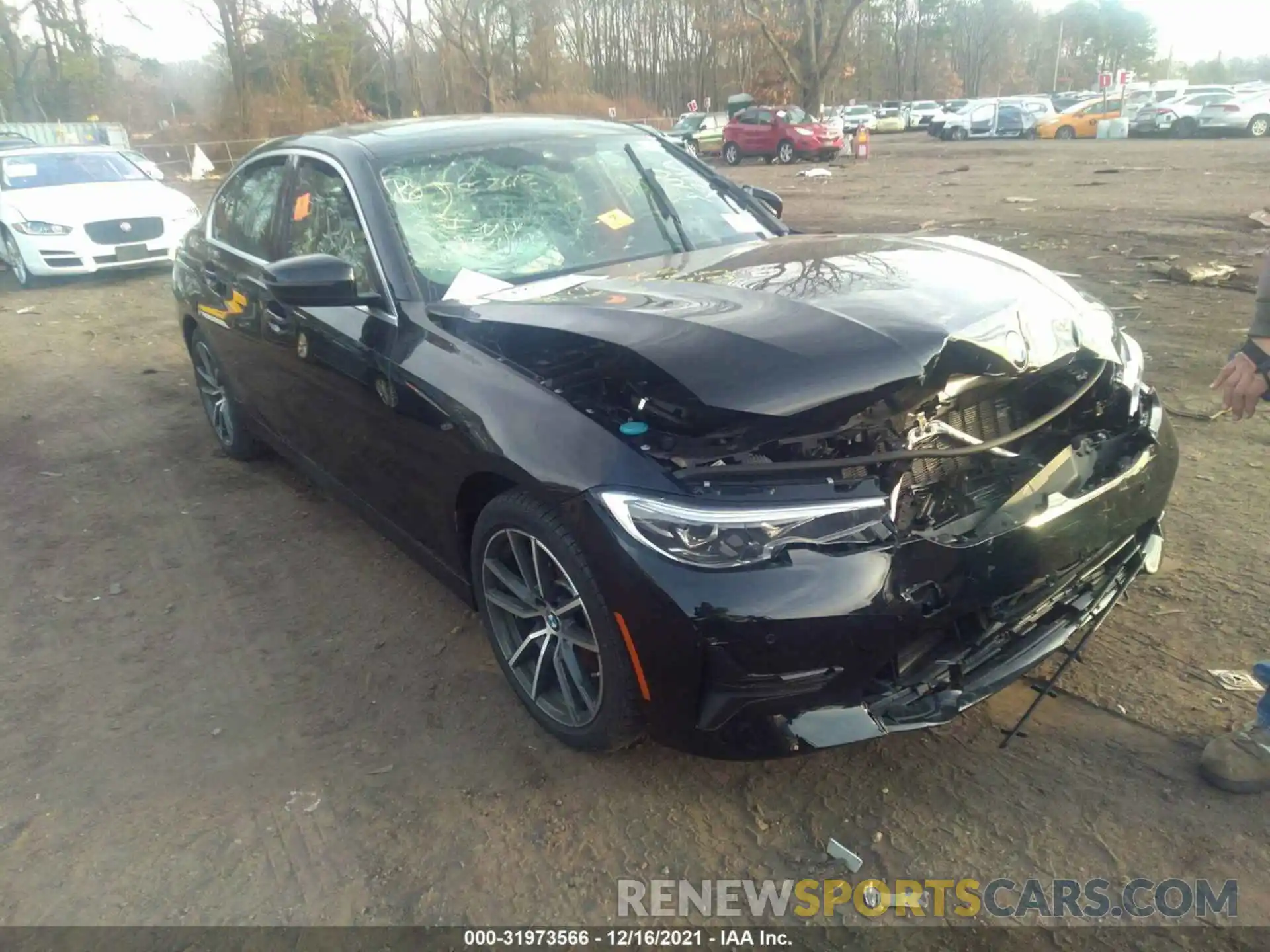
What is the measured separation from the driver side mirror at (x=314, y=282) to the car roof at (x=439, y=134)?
658 millimetres

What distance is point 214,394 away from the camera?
5.48 m

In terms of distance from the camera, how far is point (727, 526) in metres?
2.20

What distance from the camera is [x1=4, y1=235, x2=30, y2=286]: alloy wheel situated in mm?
11203

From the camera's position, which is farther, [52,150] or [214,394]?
[52,150]

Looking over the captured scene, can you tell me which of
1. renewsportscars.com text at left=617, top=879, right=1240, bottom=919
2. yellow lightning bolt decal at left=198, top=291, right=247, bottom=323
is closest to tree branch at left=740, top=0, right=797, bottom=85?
yellow lightning bolt decal at left=198, top=291, right=247, bottom=323

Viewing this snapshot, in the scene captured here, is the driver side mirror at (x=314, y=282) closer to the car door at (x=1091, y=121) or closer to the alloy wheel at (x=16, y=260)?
the alloy wheel at (x=16, y=260)

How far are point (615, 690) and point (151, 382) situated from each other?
20.1ft

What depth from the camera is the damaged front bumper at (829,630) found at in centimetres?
218

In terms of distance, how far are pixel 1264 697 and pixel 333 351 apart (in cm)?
319

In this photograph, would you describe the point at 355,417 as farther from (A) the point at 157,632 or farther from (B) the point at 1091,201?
(B) the point at 1091,201

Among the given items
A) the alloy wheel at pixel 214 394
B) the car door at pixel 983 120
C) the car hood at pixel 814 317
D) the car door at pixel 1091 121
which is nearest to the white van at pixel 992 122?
the car door at pixel 983 120

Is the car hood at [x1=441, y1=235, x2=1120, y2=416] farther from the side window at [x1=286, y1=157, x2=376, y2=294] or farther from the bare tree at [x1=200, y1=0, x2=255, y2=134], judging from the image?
the bare tree at [x1=200, y1=0, x2=255, y2=134]

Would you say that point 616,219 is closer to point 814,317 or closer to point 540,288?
point 540,288

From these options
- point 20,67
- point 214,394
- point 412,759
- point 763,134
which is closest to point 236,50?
point 20,67
